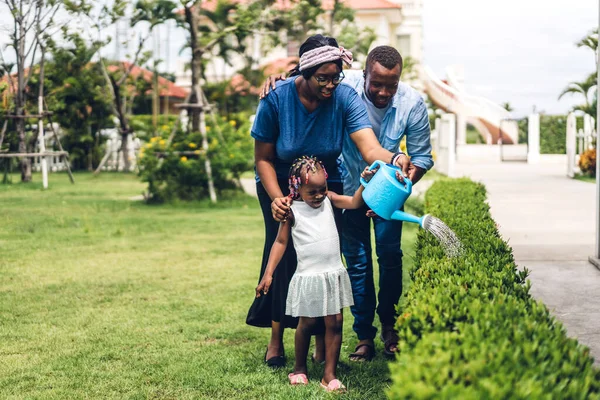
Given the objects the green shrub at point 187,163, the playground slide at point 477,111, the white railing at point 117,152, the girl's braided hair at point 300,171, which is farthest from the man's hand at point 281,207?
the playground slide at point 477,111

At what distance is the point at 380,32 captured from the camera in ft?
124

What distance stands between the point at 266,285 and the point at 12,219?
28.4 feet

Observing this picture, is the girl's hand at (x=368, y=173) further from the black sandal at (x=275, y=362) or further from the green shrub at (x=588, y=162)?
the green shrub at (x=588, y=162)

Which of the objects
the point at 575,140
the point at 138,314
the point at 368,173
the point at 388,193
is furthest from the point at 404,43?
the point at 388,193

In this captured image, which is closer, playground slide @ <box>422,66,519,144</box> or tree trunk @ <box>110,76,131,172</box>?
tree trunk @ <box>110,76,131,172</box>

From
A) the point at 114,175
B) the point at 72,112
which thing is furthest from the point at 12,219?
the point at 72,112

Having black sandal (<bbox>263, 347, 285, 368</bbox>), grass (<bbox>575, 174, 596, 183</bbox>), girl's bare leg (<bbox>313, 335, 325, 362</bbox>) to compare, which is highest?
grass (<bbox>575, 174, 596, 183</bbox>)

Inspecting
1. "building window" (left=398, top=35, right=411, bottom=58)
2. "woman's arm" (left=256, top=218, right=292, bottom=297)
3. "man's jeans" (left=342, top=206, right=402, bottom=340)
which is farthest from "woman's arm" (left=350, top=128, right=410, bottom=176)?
"building window" (left=398, top=35, right=411, bottom=58)

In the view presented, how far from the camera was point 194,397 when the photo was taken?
13.7 ft

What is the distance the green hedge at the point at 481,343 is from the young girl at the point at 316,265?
0.45 meters

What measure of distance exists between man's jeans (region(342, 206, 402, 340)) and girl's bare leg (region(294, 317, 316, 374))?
621 mm

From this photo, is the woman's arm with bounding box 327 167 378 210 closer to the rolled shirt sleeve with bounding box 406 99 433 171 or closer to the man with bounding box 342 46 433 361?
the man with bounding box 342 46 433 361

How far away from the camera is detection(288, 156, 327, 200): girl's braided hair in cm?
407

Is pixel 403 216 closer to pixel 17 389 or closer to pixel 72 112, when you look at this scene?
pixel 17 389
